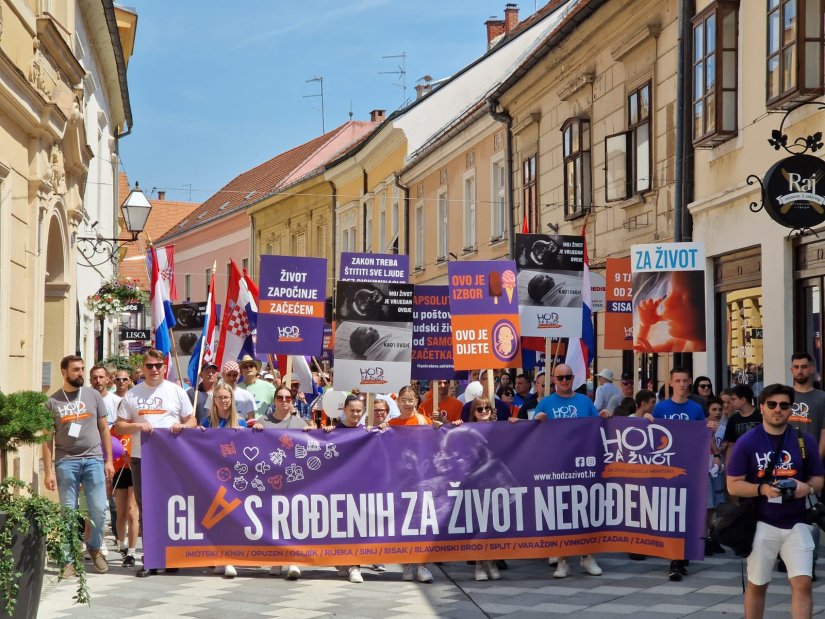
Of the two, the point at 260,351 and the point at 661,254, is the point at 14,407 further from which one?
the point at 661,254

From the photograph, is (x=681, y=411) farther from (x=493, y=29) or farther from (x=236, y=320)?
(x=493, y=29)

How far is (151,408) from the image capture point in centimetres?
1063

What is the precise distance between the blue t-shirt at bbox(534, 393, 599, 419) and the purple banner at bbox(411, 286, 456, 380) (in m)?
4.04

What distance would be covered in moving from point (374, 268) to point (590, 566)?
4495 millimetres

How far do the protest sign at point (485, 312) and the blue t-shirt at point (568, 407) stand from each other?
80.3 inches

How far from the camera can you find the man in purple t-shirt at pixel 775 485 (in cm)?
723

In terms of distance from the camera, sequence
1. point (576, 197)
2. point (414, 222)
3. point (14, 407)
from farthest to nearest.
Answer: point (414, 222) < point (576, 197) < point (14, 407)

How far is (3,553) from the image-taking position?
7.11 meters

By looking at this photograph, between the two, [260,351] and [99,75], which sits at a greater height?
[99,75]

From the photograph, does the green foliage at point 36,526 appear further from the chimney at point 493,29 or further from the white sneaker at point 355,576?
the chimney at point 493,29

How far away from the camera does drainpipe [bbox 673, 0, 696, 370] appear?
17094 millimetres

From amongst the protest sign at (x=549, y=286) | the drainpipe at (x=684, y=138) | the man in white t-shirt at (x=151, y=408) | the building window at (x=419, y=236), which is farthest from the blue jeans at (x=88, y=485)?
the building window at (x=419, y=236)

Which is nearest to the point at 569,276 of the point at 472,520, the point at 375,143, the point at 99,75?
the point at 472,520

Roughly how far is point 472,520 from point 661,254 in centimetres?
395
